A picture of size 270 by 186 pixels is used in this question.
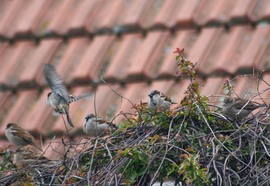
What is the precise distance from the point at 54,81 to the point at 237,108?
167 centimetres

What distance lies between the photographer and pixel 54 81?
6.54 m

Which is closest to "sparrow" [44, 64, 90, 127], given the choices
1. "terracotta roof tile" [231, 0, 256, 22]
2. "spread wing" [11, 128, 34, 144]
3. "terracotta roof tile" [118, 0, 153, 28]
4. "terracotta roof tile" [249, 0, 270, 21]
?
"spread wing" [11, 128, 34, 144]

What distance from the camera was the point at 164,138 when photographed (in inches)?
187

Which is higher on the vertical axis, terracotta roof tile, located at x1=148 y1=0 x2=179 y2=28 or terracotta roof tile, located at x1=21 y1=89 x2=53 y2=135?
terracotta roof tile, located at x1=148 y1=0 x2=179 y2=28

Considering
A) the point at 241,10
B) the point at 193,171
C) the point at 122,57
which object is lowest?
the point at 193,171

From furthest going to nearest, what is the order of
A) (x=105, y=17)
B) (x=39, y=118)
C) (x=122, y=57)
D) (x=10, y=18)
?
(x=10, y=18) < (x=105, y=17) < (x=122, y=57) < (x=39, y=118)

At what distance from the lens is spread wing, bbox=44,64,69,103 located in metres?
6.50

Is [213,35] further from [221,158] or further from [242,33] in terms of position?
[221,158]

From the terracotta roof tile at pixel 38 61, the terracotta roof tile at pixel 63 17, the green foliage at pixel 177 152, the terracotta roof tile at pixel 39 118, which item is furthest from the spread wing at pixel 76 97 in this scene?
the green foliage at pixel 177 152

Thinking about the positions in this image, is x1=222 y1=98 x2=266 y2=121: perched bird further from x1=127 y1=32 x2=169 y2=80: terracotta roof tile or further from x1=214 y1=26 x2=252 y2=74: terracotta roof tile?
x1=127 y1=32 x2=169 y2=80: terracotta roof tile

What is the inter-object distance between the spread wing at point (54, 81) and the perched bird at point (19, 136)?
0.32 m

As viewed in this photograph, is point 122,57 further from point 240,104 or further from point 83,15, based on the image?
point 240,104

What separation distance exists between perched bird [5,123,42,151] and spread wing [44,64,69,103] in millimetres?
319

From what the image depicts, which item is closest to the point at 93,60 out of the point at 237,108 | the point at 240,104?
the point at 240,104
